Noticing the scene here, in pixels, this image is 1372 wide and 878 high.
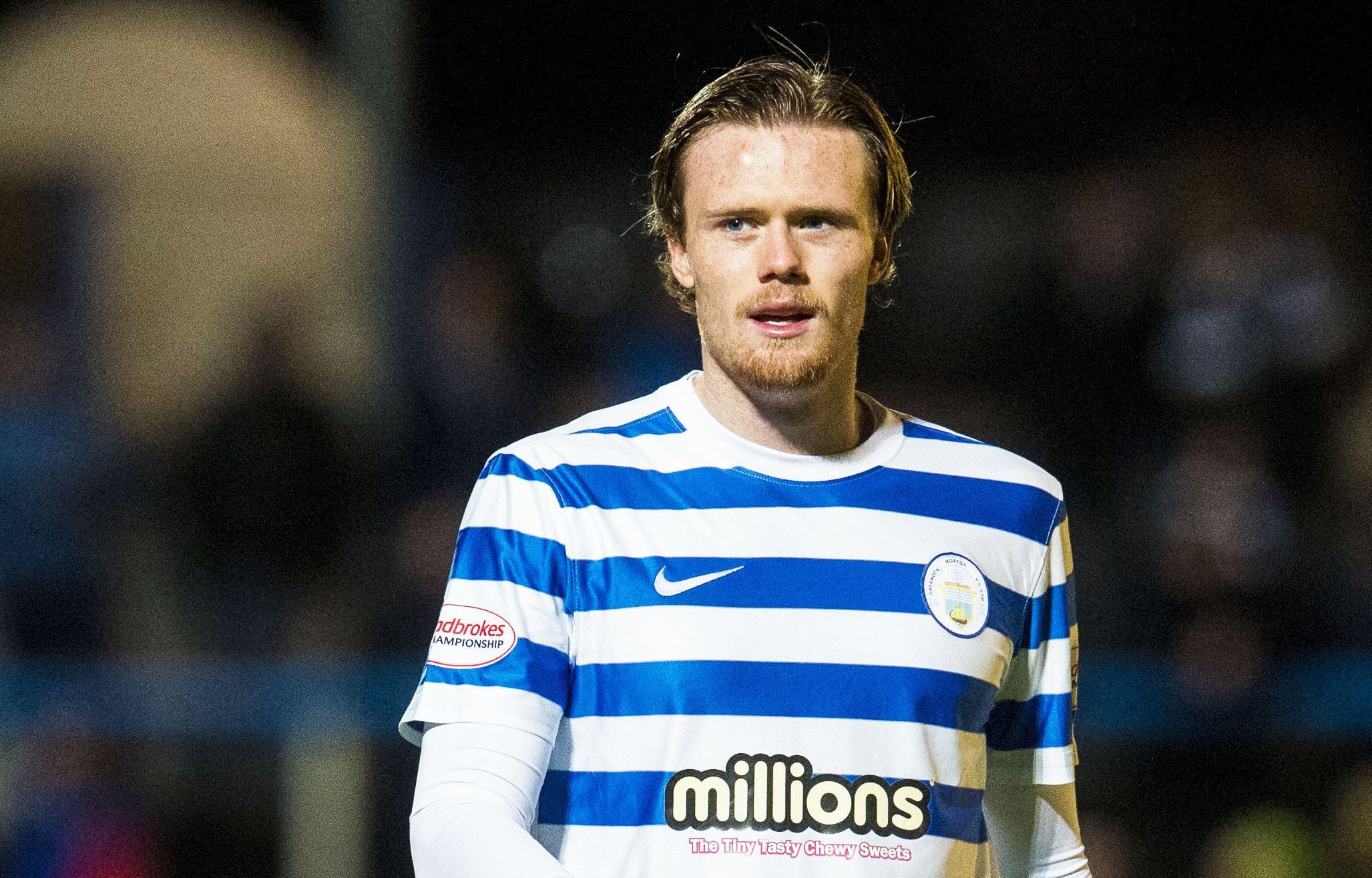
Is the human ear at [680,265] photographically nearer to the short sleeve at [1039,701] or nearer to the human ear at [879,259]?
the human ear at [879,259]

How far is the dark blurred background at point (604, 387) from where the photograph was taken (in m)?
3.75

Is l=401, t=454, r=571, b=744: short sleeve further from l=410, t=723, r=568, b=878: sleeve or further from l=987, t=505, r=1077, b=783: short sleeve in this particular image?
l=987, t=505, r=1077, b=783: short sleeve

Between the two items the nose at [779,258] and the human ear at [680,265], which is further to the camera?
the human ear at [680,265]

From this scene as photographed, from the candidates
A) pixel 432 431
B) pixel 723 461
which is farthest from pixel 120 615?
pixel 723 461

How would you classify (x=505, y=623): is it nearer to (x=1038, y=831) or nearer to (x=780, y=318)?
(x=780, y=318)

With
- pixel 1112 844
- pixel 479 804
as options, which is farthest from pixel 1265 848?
pixel 479 804

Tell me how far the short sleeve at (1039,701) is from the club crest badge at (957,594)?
10cm

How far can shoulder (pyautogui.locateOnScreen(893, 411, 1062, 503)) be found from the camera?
189cm

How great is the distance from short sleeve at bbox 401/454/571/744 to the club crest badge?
0.43 m

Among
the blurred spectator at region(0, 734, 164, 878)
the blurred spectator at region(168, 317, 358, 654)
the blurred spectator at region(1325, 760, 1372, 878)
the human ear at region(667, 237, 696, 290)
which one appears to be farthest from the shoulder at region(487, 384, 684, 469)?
the blurred spectator at region(1325, 760, 1372, 878)

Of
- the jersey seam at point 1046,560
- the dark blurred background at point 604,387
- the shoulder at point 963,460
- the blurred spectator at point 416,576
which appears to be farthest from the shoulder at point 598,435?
the blurred spectator at point 416,576

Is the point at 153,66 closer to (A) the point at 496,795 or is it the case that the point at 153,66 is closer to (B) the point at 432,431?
(B) the point at 432,431

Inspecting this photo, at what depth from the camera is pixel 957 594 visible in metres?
1.78

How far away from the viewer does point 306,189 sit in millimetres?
5957
